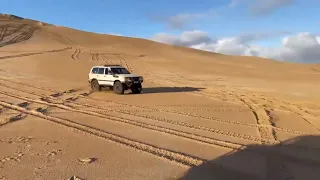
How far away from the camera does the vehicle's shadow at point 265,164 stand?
734 cm

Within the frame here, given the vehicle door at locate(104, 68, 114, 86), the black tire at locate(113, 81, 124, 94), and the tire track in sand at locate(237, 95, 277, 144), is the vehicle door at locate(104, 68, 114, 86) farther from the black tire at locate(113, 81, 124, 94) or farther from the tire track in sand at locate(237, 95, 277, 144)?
the tire track in sand at locate(237, 95, 277, 144)

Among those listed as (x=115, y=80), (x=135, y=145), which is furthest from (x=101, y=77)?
(x=135, y=145)

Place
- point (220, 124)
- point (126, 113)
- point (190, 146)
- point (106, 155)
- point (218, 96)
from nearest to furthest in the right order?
1. point (106, 155)
2. point (190, 146)
3. point (220, 124)
4. point (126, 113)
5. point (218, 96)

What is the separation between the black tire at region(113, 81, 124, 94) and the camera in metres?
20.9

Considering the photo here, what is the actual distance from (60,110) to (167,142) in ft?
20.8

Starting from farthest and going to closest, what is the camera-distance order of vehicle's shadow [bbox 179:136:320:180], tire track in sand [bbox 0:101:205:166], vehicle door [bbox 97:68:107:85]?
vehicle door [bbox 97:68:107:85], tire track in sand [bbox 0:101:205:166], vehicle's shadow [bbox 179:136:320:180]

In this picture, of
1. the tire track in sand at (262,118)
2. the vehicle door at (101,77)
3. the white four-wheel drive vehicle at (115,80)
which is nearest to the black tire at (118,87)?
the white four-wheel drive vehicle at (115,80)

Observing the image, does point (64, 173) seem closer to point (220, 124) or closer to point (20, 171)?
point (20, 171)

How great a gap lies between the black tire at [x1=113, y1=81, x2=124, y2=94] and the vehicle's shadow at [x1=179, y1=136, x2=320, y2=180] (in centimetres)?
1218

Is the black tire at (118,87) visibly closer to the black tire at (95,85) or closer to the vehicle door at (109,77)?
the vehicle door at (109,77)

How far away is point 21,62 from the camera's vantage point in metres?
37.2

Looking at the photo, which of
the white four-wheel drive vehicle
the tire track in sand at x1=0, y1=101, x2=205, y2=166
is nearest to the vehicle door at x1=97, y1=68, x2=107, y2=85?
the white four-wheel drive vehicle

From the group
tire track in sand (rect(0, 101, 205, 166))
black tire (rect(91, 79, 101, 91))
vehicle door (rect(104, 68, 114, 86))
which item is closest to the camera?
tire track in sand (rect(0, 101, 205, 166))

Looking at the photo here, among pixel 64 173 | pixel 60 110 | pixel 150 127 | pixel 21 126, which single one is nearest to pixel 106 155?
pixel 64 173
